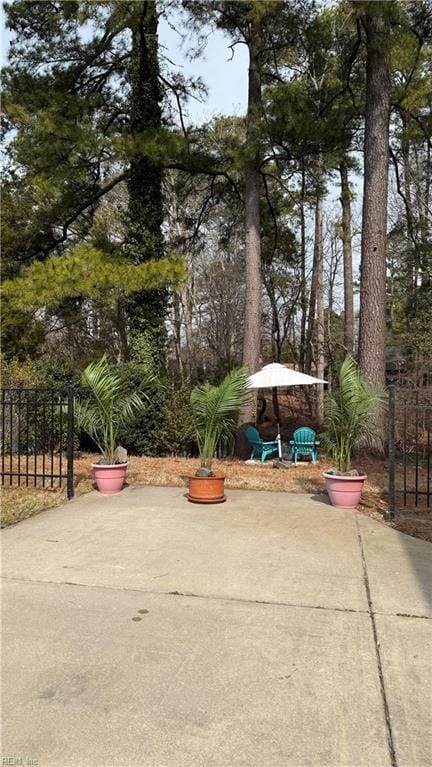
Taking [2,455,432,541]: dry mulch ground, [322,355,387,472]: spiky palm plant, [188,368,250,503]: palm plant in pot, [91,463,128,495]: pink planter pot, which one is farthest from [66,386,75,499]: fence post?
[322,355,387,472]: spiky palm plant

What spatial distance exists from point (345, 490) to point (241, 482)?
2150 mm

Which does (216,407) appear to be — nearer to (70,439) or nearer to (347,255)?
(70,439)

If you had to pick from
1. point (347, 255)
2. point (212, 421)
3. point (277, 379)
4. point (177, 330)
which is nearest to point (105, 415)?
point (212, 421)

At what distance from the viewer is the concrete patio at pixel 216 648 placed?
2369 millimetres

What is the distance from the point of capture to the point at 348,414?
679 cm

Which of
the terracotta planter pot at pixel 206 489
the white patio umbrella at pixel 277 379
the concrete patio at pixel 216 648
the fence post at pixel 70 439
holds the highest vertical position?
the white patio umbrella at pixel 277 379

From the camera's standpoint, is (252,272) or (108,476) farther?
(252,272)

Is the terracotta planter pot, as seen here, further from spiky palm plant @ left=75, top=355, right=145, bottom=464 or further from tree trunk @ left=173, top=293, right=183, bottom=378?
tree trunk @ left=173, top=293, right=183, bottom=378

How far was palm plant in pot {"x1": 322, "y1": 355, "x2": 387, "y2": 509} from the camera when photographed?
671 centimetres

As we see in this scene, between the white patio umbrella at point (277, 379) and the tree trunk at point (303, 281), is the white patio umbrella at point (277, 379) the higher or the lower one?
the lower one

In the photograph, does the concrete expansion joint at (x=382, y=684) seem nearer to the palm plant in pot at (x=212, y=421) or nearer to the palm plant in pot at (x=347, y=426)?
the palm plant in pot at (x=347, y=426)

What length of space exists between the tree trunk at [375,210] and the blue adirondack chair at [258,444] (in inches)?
102

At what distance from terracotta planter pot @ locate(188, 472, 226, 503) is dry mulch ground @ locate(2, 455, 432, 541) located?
3.90 feet

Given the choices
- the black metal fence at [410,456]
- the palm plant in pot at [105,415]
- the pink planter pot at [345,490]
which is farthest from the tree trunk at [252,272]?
the pink planter pot at [345,490]
